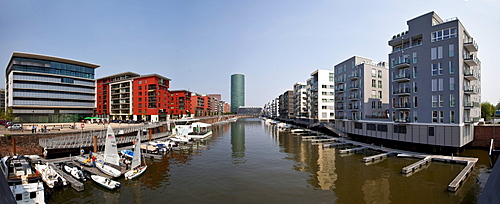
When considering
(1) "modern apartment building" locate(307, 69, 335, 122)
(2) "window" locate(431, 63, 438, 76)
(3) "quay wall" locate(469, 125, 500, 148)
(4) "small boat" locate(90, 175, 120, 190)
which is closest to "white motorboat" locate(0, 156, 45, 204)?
(4) "small boat" locate(90, 175, 120, 190)

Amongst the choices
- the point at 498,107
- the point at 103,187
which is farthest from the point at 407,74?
the point at 498,107

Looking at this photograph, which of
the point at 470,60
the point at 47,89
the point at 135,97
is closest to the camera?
the point at 470,60

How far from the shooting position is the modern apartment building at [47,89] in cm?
7919

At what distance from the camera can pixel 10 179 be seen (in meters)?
25.3

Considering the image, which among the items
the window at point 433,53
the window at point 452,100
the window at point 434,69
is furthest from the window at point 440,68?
the window at point 452,100

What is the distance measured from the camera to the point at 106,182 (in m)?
28.5

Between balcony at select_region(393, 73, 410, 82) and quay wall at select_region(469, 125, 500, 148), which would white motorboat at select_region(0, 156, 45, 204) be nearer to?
balcony at select_region(393, 73, 410, 82)

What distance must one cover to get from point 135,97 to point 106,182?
8223 centimetres

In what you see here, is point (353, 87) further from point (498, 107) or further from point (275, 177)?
point (498, 107)

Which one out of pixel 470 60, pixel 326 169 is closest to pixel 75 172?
pixel 326 169

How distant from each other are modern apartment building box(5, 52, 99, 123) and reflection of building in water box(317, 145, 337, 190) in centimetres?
9224

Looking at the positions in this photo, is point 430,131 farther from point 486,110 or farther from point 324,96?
point 486,110

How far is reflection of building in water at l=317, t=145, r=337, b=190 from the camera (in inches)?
1182

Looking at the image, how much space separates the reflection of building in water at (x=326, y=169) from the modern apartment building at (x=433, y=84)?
1399 cm
